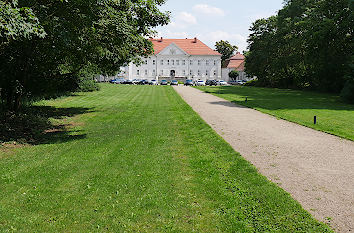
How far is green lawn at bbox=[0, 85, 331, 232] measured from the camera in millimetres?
4414

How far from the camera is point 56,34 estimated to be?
30.0ft

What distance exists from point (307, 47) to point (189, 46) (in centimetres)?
6345

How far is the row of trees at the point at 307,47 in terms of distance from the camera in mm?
28172

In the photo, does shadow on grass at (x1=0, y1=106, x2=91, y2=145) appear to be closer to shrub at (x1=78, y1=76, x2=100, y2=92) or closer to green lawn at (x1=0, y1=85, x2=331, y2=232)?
green lawn at (x1=0, y1=85, x2=331, y2=232)

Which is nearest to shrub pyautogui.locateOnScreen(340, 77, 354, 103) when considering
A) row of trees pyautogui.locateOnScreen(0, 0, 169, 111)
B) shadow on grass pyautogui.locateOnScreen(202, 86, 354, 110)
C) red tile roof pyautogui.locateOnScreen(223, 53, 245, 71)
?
shadow on grass pyautogui.locateOnScreen(202, 86, 354, 110)

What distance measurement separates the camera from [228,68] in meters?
105

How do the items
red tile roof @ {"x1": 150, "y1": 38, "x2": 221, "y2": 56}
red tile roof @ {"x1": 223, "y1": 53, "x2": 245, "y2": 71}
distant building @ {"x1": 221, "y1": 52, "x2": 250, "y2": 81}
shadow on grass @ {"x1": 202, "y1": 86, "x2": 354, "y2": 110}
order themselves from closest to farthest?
shadow on grass @ {"x1": 202, "y1": 86, "x2": 354, "y2": 110}
red tile roof @ {"x1": 150, "y1": 38, "x2": 221, "y2": 56}
distant building @ {"x1": 221, "y1": 52, "x2": 250, "y2": 81}
red tile roof @ {"x1": 223, "y1": 53, "x2": 245, "y2": 71}

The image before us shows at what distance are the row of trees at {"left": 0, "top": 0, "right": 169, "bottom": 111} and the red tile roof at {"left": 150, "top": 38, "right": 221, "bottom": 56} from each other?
2950 inches

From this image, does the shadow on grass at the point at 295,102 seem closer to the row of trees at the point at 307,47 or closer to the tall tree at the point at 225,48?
the row of trees at the point at 307,47

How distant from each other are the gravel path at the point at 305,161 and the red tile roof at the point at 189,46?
80065mm

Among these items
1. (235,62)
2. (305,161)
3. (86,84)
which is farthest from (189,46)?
(305,161)

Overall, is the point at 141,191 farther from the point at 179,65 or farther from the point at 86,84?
the point at 179,65

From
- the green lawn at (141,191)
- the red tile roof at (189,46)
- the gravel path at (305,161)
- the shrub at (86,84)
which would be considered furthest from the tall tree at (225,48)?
the green lawn at (141,191)

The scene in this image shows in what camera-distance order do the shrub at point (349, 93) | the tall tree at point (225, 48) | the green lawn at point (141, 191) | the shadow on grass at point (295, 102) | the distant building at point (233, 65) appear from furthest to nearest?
the tall tree at point (225, 48) → the distant building at point (233, 65) → the shrub at point (349, 93) → the shadow on grass at point (295, 102) → the green lawn at point (141, 191)
